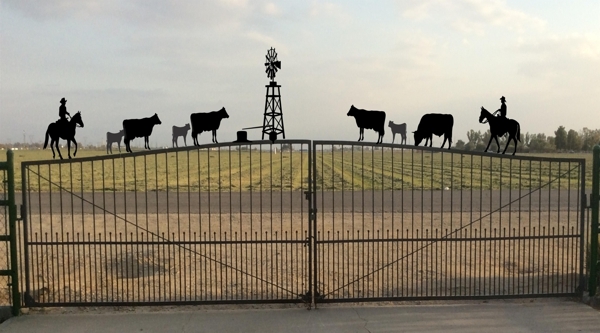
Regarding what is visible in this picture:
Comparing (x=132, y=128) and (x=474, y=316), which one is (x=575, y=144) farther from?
(x=132, y=128)

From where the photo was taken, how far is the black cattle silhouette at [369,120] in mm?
6660

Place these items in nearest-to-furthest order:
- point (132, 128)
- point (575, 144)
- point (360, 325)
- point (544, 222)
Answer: point (360, 325) → point (132, 128) → point (544, 222) → point (575, 144)

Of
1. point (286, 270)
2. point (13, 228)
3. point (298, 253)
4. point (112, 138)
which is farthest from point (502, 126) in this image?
point (13, 228)

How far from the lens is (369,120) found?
6.71m

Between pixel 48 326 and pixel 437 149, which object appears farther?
pixel 437 149

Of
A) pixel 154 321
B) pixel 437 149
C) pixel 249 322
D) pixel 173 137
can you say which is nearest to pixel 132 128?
pixel 173 137

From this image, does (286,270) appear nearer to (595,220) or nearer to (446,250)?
(446,250)

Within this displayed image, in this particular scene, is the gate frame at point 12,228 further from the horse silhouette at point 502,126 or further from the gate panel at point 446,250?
the horse silhouette at point 502,126

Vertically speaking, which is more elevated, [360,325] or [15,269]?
[15,269]

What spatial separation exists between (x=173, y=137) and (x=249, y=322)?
10.0 feet

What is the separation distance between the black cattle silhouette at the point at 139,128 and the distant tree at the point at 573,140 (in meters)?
27.0

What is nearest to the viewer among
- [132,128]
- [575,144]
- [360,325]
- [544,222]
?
[360,325]

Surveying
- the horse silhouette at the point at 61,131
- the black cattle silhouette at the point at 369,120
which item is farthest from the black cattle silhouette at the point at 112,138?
the black cattle silhouette at the point at 369,120

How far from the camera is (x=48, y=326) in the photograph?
19.8ft
